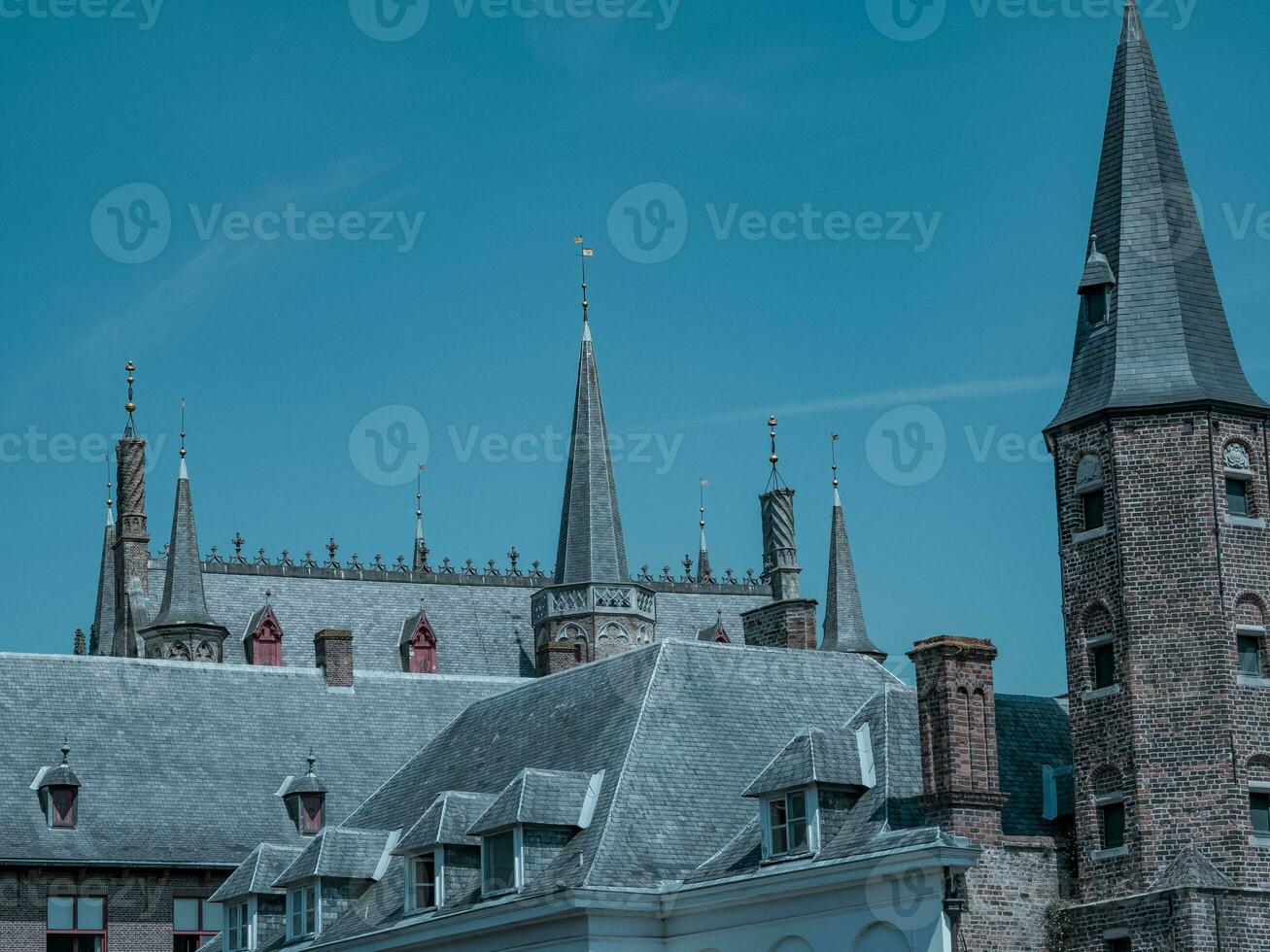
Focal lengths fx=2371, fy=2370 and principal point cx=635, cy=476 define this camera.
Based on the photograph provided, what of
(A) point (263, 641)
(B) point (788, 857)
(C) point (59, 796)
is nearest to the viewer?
(B) point (788, 857)

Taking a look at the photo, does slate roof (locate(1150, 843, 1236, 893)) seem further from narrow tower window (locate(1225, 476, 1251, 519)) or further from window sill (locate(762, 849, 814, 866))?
narrow tower window (locate(1225, 476, 1251, 519))

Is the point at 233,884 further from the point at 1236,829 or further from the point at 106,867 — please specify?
the point at 1236,829

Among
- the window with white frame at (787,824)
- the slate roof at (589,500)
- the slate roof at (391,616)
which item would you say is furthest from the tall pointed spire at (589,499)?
the window with white frame at (787,824)

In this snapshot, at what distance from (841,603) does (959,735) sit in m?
47.6

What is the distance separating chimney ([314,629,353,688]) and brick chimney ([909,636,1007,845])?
83.4 feet

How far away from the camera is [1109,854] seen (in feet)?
137

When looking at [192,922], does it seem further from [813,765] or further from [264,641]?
[264,641]

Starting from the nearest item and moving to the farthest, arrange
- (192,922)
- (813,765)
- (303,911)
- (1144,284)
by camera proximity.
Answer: (813,765) < (1144,284) < (303,911) < (192,922)

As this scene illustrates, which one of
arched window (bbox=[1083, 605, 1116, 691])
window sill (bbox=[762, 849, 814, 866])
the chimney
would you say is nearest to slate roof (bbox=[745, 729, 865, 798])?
window sill (bbox=[762, 849, 814, 866])

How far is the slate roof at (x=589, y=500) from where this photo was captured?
77375 mm

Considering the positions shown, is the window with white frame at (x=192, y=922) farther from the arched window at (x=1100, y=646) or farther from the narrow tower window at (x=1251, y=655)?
the narrow tower window at (x=1251, y=655)

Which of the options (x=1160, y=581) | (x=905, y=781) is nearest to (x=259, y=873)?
(x=905, y=781)

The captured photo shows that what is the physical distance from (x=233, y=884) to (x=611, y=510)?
27.7 meters

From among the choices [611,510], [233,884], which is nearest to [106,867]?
[233,884]
